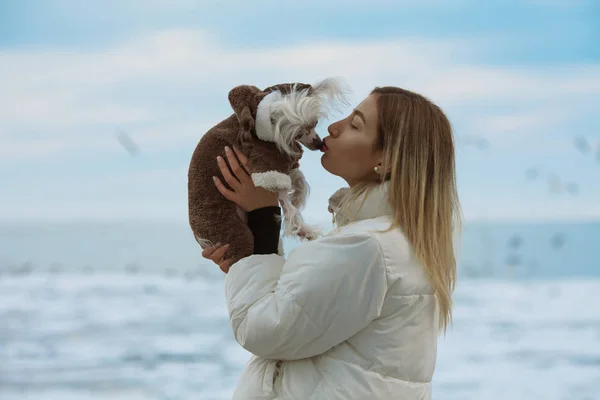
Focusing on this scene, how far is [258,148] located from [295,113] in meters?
0.10

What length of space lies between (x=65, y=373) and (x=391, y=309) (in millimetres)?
3811

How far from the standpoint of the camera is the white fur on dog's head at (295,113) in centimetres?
144

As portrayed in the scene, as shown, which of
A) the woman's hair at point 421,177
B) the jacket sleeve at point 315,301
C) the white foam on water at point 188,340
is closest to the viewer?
the jacket sleeve at point 315,301

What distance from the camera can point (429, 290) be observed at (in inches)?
56.3

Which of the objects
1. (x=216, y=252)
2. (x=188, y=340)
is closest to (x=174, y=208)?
(x=188, y=340)

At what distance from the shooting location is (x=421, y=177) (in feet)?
4.73

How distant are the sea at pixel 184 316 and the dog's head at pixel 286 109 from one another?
309 cm

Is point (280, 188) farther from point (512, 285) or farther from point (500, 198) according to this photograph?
point (512, 285)

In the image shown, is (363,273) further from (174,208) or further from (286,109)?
(174,208)

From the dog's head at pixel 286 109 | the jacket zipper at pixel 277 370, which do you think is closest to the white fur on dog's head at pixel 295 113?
the dog's head at pixel 286 109

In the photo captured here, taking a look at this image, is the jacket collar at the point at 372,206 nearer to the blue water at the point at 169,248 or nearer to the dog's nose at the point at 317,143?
the dog's nose at the point at 317,143

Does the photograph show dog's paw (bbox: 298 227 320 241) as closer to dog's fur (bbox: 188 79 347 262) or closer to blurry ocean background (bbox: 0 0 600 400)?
dog's fur (bbox: 188 79 347 262)

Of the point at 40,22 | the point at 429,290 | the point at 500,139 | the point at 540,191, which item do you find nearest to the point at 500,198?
the point at 540,191

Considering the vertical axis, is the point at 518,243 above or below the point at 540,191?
below
